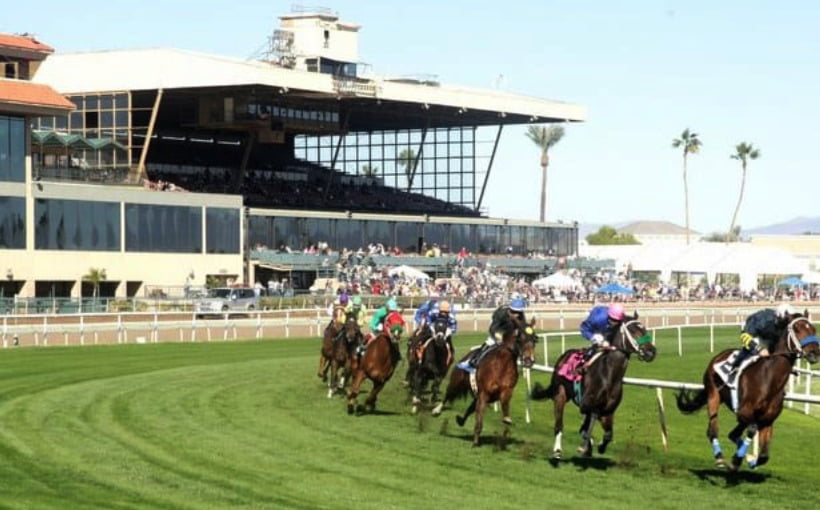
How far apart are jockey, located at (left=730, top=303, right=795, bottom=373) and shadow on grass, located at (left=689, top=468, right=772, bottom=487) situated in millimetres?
1052

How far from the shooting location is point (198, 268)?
214 ft

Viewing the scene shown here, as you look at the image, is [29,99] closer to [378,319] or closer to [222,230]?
[222,230]

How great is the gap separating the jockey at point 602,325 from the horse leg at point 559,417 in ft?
1.88

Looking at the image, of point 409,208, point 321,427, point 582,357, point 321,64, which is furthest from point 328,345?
point 409,208

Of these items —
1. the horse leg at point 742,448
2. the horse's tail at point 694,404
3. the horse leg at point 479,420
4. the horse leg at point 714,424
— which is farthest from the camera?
the horse leg at point 479,420

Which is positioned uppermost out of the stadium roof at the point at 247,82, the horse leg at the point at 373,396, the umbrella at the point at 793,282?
the stadium roof at the point at 247,82

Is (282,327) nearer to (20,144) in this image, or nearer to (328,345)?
(20,144)

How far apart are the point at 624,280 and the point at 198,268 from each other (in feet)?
82.0

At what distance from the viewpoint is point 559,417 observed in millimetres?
16688

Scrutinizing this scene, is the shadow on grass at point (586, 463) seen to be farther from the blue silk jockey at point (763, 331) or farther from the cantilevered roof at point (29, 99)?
the cantilevered roof at point (29, 99)

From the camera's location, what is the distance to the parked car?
50.9 m

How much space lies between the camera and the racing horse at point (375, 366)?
22094 millimetres

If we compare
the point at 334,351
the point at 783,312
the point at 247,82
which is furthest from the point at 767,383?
the point at 247,82

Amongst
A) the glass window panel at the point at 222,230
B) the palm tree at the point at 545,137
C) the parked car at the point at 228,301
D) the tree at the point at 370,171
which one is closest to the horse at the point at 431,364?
Result: the parked car at the point at 228,301
